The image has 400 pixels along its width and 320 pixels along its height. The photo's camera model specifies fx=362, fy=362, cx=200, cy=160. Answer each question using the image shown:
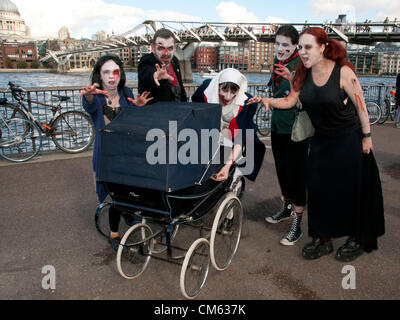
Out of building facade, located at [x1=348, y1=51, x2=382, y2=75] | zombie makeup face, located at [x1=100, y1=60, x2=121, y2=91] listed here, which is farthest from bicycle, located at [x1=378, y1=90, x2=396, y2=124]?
building facade, located at [x1=348, y1=51, x2=382, y2=75]

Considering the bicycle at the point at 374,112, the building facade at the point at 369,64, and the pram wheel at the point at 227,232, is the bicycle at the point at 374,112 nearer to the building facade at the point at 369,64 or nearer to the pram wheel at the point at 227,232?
the pram wheel at the point at 227,232

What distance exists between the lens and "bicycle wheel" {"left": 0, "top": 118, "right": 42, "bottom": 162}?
6.69 m

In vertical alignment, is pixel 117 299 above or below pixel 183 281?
below

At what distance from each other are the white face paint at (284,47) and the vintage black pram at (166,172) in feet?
3.57

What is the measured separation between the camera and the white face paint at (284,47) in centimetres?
351

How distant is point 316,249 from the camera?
332 centimetres

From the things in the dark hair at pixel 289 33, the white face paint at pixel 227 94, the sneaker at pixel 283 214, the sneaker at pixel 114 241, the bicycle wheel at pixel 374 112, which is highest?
the dark hair at pixel 289 33

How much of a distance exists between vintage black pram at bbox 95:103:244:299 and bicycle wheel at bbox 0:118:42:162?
4677 millimetres

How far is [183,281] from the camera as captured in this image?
2.49 m

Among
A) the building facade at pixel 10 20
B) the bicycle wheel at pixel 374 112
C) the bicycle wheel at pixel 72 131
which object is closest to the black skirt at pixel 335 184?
the bicycle wheel at pixel 72 131

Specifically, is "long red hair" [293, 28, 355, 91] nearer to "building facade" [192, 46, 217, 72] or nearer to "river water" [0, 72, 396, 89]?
"river water" [0, 72, 396, 89]
